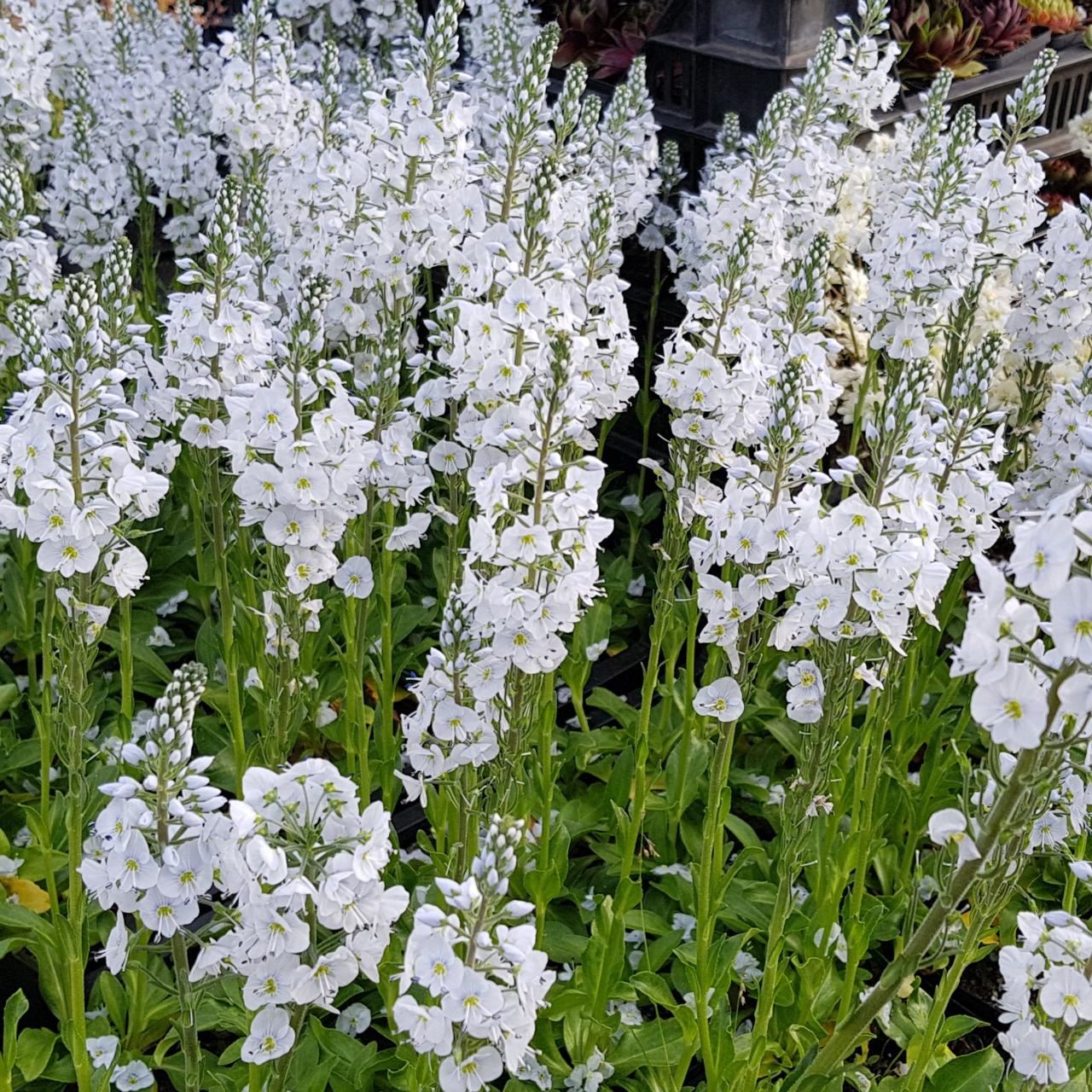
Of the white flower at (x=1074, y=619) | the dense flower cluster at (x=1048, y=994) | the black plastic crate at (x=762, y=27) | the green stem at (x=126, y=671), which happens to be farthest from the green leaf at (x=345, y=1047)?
the black plastic crate at (x=762, y=27)

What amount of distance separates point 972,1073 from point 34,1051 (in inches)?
97.7

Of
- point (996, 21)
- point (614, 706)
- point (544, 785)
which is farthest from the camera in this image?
point (996, 21)

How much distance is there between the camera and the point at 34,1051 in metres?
3.59

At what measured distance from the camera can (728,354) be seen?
367cm

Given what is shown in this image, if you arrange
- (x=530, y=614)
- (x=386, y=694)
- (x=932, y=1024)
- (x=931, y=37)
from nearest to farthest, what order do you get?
(x=530, y=614)
(x=932, y=1024)
(x=386, y=694)
(x=931, y=37)

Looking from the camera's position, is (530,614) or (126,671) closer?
(530,614)

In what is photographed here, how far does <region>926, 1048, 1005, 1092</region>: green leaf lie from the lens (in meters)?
3.35

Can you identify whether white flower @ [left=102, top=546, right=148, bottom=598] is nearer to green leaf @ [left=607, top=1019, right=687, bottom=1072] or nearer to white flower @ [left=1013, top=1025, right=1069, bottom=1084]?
green leaf @ [left=607, top=1019, right=687, bottom=1072]

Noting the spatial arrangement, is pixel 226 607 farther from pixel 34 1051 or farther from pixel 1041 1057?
pixel 1041 1057

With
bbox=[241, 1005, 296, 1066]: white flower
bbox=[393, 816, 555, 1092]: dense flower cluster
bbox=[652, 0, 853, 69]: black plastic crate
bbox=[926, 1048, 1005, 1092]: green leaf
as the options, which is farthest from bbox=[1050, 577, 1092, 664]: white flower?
bbox=[652, 0, 853, 69]: black plastic crate

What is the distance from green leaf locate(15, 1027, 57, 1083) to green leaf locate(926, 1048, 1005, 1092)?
236 cm

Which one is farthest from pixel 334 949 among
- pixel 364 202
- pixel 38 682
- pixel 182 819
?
pixel 38 682

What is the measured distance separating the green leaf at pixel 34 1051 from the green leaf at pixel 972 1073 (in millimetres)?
2356

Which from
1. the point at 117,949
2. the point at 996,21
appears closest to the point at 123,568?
the point at 117,949
